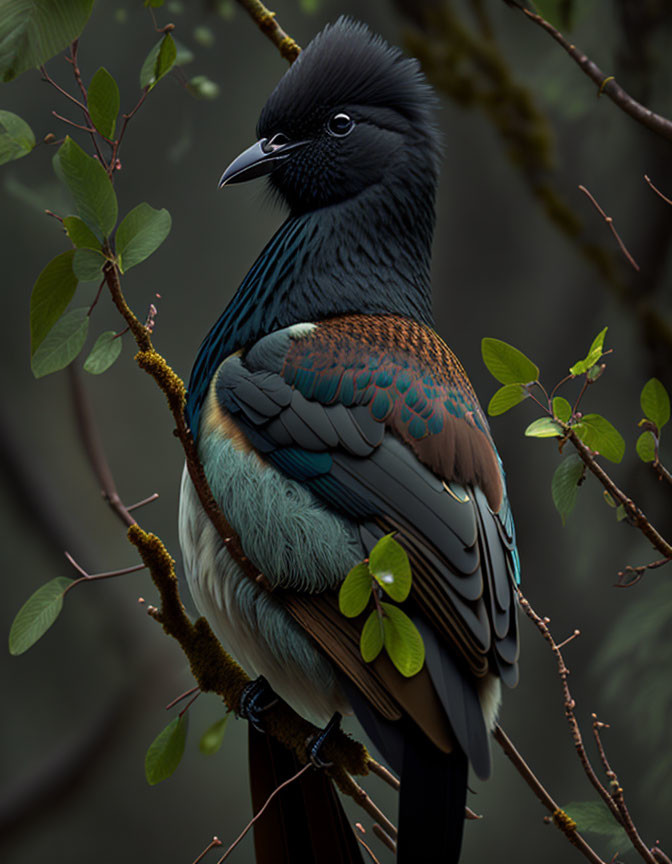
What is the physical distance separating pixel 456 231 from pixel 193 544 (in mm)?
1416

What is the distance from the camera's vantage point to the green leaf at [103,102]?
69cm

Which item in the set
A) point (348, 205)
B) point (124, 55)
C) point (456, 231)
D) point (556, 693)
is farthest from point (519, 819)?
point (124, 55)

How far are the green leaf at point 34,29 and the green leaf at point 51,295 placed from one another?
134mm

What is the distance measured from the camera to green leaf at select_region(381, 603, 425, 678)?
65 cm

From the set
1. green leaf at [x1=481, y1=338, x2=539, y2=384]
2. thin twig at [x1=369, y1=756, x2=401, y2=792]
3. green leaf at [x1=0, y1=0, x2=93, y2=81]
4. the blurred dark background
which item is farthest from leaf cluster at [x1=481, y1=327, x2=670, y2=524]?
the blurred dark background

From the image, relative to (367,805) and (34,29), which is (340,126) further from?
(367,805)

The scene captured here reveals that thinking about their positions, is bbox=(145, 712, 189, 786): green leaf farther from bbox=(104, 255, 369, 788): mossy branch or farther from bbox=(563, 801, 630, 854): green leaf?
bbox=(563, 801, 630, 854): green leaf

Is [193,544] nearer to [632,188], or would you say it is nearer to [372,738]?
[372,738]

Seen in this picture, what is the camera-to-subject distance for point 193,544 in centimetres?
89

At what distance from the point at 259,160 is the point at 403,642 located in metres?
0.52

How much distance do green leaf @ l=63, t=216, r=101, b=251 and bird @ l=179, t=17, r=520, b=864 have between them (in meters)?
0.21

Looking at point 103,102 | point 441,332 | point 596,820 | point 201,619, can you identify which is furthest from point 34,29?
point 441,332

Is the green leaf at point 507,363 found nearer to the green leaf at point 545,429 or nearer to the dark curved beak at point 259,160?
the green leaf at point 545,429

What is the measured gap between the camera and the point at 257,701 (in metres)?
0.90
